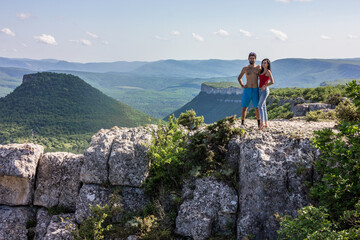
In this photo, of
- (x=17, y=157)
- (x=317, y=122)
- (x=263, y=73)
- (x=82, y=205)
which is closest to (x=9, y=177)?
(x=17, y=157)

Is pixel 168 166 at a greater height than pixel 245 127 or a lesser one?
lesser

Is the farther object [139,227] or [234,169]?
[234,169]

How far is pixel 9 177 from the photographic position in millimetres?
9992

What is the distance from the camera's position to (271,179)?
844cm

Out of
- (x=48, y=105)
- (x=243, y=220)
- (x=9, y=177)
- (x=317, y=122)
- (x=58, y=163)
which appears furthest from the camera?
(x=48, y=105)

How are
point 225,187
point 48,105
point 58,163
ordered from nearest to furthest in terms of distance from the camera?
point 225,187 → point 58,163 → point 48,105

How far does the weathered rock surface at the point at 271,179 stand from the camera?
26.4 feet

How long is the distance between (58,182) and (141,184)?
3.75m

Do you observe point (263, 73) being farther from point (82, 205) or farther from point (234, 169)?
point (82, 205)

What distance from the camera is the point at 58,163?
35.0 feet

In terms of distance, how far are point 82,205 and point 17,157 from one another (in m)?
3.49

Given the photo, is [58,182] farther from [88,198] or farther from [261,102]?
[261,102]

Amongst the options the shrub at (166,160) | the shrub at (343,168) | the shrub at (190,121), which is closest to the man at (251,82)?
the shrub at (190,121)

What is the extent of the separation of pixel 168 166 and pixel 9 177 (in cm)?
Answer: 661
